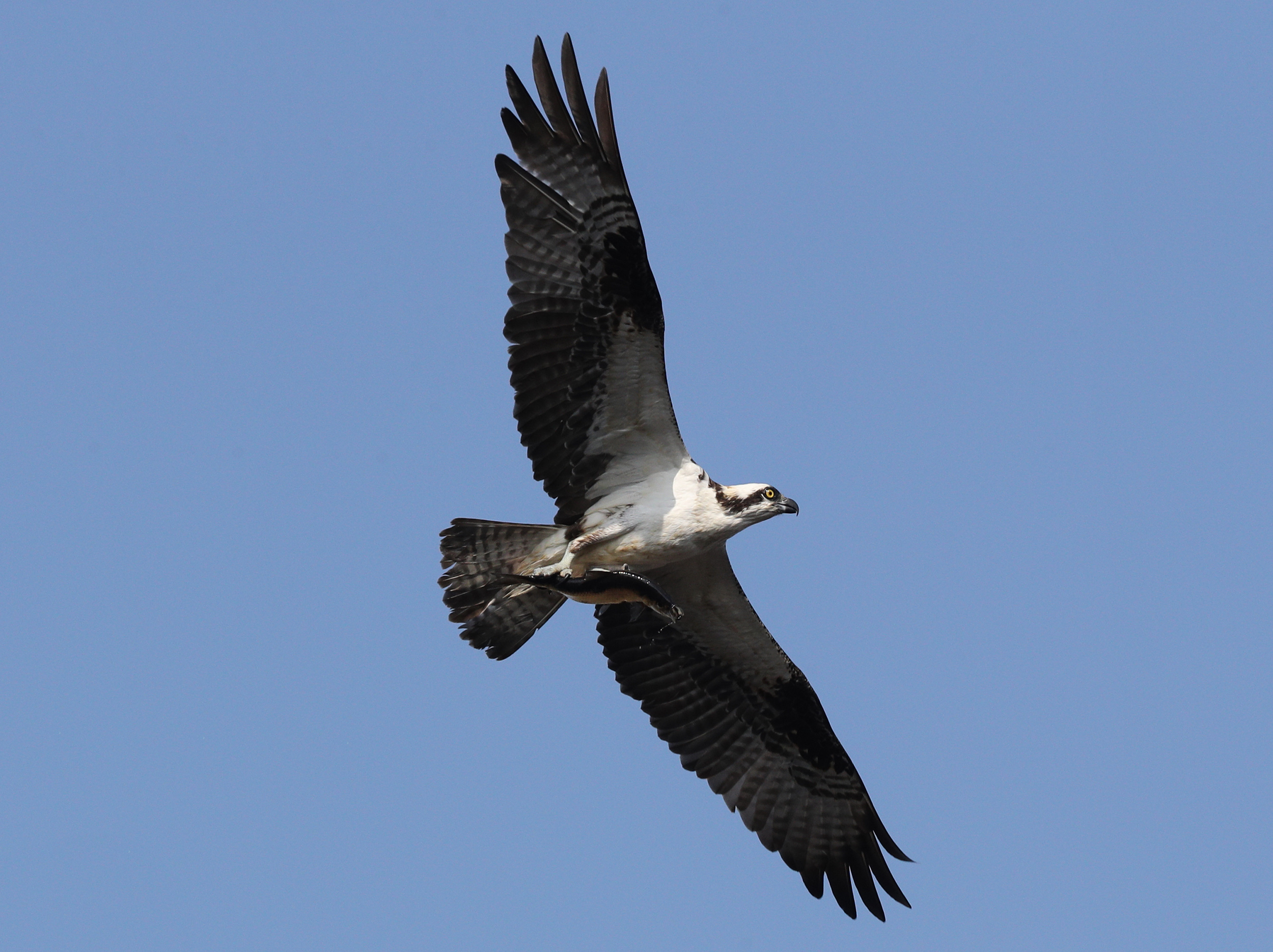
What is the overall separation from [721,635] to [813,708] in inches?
41.6

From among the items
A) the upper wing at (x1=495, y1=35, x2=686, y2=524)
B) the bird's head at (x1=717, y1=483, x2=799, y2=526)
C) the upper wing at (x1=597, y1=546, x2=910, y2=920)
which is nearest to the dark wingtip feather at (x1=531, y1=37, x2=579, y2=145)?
the upper wing at (x1=495, y1=35, x2=686, y2=524)

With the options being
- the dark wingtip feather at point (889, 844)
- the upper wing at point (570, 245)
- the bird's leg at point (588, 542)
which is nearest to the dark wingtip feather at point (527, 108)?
the upper wing at point (570, 245)

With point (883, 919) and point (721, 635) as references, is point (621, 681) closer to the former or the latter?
point (721, 635)

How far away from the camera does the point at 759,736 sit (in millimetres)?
12367

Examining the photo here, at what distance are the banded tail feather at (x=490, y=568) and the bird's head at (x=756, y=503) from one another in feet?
4.45

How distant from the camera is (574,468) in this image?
35.3 feet

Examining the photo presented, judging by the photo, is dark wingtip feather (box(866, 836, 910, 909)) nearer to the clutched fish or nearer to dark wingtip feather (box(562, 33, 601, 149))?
the clutched fish

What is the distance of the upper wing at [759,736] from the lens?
12148mm

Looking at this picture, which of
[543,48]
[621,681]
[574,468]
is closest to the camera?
[543,48]

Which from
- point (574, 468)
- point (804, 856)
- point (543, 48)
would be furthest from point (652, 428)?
point (804, 856)

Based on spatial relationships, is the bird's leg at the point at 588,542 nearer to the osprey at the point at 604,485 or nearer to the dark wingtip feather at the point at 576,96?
the osprey at the point at 604,485

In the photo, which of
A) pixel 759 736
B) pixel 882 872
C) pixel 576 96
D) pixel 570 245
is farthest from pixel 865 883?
pixel 576 96

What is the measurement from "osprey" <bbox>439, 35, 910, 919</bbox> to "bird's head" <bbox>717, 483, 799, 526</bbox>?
1 cm

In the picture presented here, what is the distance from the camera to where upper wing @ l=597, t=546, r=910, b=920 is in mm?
12148
